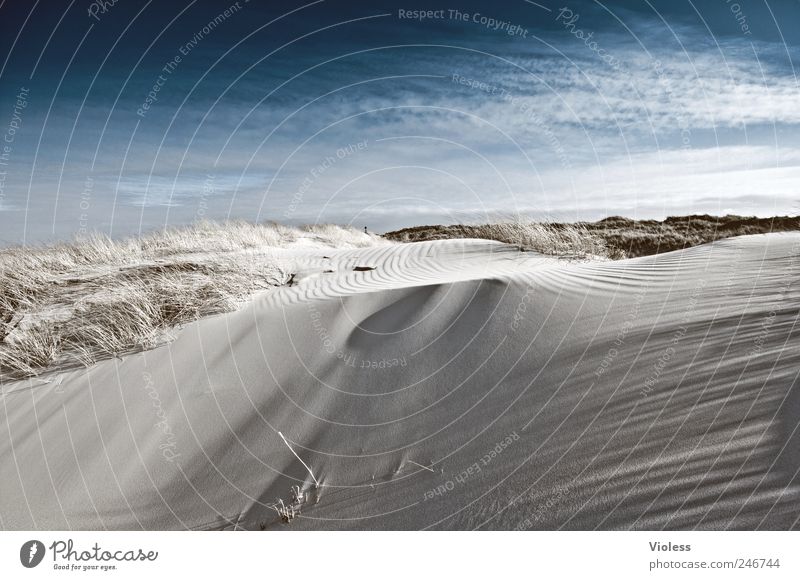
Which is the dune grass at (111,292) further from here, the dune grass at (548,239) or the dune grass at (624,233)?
the dune grass at (624,233)

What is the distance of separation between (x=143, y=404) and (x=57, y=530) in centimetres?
75

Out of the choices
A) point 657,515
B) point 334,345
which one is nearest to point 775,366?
point 657,515

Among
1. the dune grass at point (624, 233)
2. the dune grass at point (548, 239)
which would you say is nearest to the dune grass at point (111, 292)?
the dune grass at point (548, 239)

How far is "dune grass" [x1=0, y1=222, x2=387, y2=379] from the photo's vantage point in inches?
156

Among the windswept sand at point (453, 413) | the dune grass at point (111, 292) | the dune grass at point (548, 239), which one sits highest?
the dune grass at point (548, 239)

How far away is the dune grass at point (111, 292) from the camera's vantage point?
3.95m

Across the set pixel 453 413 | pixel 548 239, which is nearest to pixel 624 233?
pixel 548 239

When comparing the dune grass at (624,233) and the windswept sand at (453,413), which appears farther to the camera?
the dune grass at (624,233)

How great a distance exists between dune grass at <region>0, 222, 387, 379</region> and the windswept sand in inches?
9.9

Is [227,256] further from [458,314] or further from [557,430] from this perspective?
[557,430]

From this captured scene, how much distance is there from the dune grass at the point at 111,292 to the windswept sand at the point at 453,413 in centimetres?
25

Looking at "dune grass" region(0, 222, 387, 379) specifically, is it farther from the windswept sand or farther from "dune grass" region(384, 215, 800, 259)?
"dune grass" region(384, 215, 800, 259)

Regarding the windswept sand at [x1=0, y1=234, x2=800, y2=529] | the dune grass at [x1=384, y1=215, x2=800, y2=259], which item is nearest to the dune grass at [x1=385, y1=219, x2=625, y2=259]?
the dune grass at [x1=384, y1=215, x2=800, y2=259]

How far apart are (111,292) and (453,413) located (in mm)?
3474
